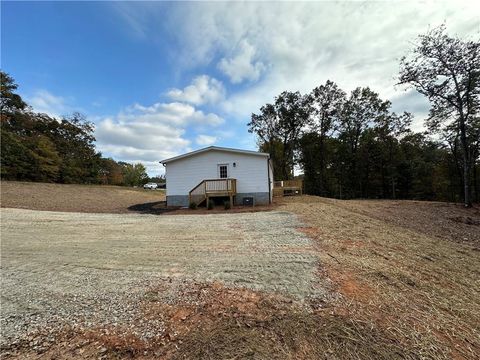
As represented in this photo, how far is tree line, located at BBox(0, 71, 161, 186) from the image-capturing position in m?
23.2

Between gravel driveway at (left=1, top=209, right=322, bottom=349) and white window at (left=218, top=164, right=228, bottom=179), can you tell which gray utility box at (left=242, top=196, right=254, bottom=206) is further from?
gravel driveway at (left=1, top=209, right=322, bottom=349)

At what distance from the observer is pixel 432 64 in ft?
46.5

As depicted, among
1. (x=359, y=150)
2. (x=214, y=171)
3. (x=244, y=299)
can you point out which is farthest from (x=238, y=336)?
(x=359, y=150)

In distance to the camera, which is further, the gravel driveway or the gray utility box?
the gray utility box

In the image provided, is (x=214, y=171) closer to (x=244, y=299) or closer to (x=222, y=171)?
(x=222, y=171)

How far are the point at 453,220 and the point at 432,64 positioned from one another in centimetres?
1092

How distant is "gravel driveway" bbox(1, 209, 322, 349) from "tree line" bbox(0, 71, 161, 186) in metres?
23.1

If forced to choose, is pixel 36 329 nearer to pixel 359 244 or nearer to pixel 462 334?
pixel 462 334

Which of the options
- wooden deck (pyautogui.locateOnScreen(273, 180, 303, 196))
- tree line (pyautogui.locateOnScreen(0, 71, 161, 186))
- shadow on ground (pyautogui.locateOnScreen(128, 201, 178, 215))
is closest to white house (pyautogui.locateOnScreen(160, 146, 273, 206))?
shadow on ground (pyautogui.locateOnScreen(128, 201, 178, 215))

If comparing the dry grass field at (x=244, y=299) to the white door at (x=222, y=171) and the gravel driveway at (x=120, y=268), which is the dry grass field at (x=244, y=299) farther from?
the white door at (x=222, y=171)

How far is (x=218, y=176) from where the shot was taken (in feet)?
50.4

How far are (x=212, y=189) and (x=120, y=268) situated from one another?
33.9 ft

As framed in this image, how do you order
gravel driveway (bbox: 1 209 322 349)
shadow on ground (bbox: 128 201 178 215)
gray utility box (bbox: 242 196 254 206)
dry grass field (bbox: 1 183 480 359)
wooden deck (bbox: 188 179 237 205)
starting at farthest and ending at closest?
gray utility box (bbox: 242 196 254 206) → wooden deck (bbox: 188 179 237 205) → shadow on ground (bbox: 128 201 178 215) → gravel driveway (bbox: 1 209 322 349) → dry grass field (bbox: 1 183 480 359)

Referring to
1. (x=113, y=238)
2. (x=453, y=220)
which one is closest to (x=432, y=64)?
(x=453, y=220)
